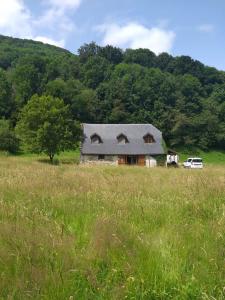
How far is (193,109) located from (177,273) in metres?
105

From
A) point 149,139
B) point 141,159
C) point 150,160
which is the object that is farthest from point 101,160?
point 149,139

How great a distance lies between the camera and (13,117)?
8538 cm

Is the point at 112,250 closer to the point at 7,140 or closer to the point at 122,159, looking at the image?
the point at 122,159

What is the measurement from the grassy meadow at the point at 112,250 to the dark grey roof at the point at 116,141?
2167 inches

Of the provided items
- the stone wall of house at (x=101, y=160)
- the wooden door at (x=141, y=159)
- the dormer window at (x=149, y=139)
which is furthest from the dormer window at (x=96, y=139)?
the dormer window at (x=149, y=139)

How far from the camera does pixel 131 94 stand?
353 ft

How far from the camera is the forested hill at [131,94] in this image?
297 ft

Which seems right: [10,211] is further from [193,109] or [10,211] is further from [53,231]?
[193,109]

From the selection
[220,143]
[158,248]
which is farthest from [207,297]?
[220,143]

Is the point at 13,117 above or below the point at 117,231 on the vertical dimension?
above

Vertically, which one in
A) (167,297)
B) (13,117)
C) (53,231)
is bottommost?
(167,297)

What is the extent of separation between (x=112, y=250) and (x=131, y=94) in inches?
4128

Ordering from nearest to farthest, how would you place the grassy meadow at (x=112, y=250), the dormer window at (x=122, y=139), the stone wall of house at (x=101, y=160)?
the grassy meadow at (x=112, y=250), the stone wall of house at (x=101, y=160), the dormer window at (x=122, y=139)

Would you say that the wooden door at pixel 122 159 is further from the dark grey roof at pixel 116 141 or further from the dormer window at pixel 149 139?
the dormer window at pixel 149 139
